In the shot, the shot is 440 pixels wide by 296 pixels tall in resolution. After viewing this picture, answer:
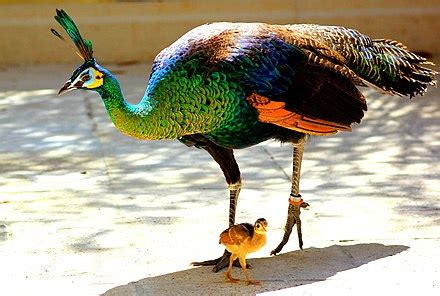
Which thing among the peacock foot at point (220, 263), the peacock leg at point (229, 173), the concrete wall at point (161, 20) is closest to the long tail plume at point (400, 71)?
the peacock leg at point (229, 173)

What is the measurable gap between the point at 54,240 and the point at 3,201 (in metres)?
1.02

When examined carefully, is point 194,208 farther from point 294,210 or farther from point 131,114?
point 131,114

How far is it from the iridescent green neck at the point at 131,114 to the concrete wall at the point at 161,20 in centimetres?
667

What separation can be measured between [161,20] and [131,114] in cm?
677

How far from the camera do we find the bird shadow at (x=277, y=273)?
5777mm

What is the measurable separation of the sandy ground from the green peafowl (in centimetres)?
39

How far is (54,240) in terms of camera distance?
6.64 meters

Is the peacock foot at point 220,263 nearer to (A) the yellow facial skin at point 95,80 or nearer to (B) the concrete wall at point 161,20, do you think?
(A) the yellow facial skin at point 95,80

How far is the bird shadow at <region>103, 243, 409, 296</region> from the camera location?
578cm

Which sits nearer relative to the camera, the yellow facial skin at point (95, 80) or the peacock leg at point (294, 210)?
the yellow facial skin at point (95, 80)

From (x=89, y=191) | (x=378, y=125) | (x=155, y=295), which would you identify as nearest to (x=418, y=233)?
(x=155, y=295)

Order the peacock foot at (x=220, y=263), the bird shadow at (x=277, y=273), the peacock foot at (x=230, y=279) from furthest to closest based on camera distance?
the peacock foot at (x=220, y=263) < the peacock foot at (x=230, y=279) < the bird shadow at (x=277, y=273)

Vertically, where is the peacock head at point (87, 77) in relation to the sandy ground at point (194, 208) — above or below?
above

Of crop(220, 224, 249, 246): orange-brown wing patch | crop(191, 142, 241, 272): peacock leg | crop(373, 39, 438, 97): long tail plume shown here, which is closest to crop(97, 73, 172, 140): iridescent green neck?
crop(191, 142, 241, 272): peacock leg
